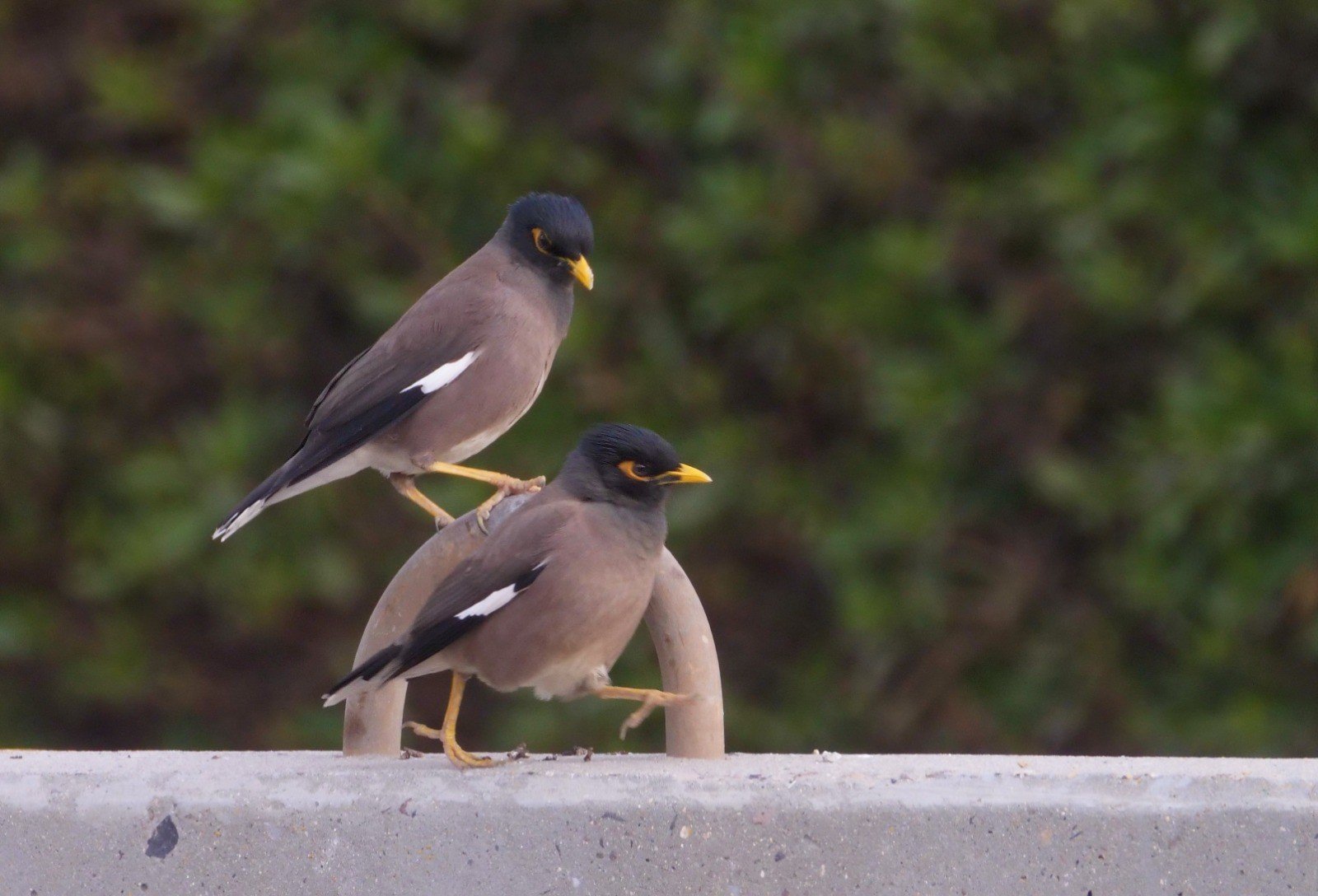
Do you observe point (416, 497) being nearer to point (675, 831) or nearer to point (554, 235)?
point (554, 235)

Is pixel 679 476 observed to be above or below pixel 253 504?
above

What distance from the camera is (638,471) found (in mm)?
2992

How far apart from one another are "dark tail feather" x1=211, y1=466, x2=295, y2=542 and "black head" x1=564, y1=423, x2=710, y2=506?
26.6 inches

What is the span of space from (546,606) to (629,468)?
0.33 m

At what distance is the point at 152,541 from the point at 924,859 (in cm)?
332

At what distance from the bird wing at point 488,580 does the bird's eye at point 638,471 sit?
0.39 ft

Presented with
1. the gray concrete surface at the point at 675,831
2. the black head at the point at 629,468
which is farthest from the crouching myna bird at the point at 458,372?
the gray concrete surface at the point at 675,831

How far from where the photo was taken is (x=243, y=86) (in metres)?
5.42

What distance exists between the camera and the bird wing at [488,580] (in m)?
2.65

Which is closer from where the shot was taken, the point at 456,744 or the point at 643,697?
the point at 456,744

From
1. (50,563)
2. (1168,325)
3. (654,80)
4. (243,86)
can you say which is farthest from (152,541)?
(1168,325)

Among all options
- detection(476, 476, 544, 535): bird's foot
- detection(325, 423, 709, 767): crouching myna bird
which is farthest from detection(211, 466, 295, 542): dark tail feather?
detection(325, 423, 709, 767): crouching myna bird

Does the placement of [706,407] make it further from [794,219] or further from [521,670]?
[521,670]

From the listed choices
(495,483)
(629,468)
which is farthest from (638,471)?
(495,483)
